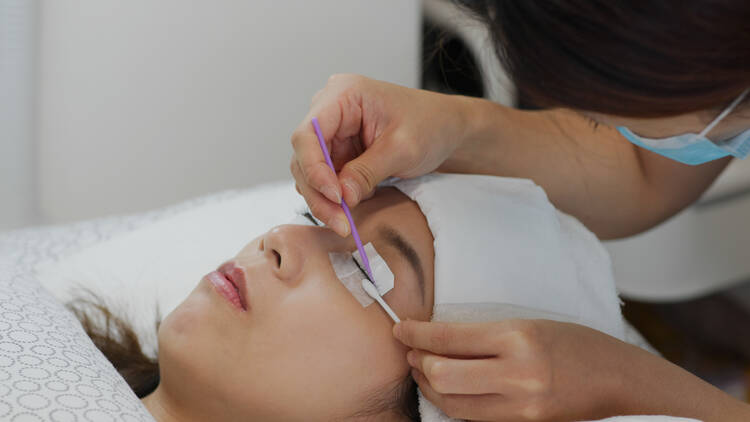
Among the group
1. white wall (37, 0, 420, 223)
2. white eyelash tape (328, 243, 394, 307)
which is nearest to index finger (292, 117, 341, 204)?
white eyelash tape (328, 243, 394, 307)

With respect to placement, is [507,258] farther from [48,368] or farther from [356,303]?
[48,368]

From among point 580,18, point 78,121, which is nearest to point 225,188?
point 78,121

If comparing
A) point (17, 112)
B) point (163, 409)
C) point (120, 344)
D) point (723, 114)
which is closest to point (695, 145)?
point (723, 114)

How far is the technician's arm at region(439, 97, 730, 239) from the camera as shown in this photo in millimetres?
1321

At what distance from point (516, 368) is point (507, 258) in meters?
0.24

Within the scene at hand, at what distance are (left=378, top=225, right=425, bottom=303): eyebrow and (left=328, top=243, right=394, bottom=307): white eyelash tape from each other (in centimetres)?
3

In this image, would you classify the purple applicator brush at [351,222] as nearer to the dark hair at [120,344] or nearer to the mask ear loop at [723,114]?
the dark hair at [120,344]

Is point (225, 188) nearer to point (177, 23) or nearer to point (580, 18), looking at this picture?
point (177, 23)

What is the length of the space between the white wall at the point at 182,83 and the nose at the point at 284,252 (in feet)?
3.23

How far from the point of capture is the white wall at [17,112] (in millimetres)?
1726

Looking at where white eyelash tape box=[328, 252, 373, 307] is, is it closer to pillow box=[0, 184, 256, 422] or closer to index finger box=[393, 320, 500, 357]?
index finger box=[393, 320, 500, 357]

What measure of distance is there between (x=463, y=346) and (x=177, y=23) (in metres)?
1.36

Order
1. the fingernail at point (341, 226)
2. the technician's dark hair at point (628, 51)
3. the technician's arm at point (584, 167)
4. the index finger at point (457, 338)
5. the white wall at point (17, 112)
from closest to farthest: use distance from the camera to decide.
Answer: the technician's dark hair at point (628, 51)
the index finger at point (457, 338)
the fingernail at point (341, 226)
the technician's arm at point (584, 167)
the white wall at point (17, 112)

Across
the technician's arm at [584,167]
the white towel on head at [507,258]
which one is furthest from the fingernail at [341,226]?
the technician's arm at [584,167]
